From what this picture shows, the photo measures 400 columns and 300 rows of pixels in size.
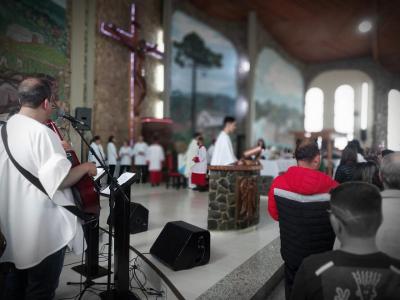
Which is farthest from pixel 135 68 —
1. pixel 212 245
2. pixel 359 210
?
pixel 359 210

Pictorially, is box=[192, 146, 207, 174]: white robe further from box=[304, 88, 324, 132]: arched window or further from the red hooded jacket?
box=[304, 88, 324, 132]: arched window

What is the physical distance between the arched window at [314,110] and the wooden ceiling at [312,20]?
2.87 m

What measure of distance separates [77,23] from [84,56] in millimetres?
813

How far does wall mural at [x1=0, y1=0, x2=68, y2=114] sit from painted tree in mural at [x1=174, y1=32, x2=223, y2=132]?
18.8ft

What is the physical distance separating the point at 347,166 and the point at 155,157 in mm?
7629

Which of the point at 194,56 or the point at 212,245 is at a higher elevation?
the point at 194,56

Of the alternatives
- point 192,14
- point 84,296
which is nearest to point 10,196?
point 84,296

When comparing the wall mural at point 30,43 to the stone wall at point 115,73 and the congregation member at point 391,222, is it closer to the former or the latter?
the stone wall at point 115,73

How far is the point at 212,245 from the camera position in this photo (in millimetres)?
4133

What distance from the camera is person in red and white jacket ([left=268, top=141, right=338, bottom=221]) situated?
2.16 meters

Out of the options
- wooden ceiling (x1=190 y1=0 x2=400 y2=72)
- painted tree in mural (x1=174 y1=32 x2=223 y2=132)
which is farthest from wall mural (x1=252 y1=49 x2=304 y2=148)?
painted tree in mural (x1=174 y1=32 x2=223 y2=132)

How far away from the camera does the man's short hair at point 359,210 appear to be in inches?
49.0

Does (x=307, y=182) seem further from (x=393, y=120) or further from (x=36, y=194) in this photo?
(x=393, y=120)

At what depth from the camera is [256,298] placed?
9.32 feet
